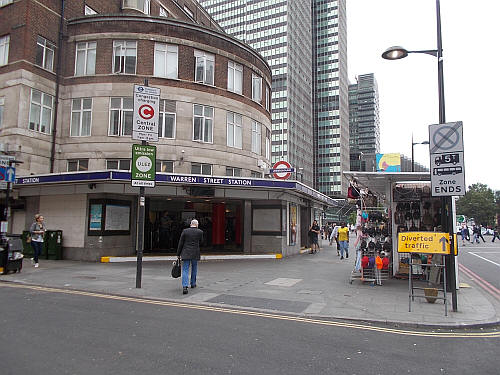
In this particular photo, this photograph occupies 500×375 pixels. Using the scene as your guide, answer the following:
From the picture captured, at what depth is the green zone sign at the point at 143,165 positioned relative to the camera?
1052 cm

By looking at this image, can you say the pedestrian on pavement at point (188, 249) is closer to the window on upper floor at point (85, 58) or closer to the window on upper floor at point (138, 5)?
the window on upper floor at point (85, 58)

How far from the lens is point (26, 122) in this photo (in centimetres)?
1911

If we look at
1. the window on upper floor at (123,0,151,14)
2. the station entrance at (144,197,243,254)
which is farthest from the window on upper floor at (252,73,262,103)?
the window on upper floor at (123,0,151,14)

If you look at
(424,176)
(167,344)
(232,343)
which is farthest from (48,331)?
(424,176)

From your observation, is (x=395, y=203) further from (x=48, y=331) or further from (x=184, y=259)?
(x=48, y=331)

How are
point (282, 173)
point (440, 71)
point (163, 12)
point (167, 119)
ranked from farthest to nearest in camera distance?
point (163, 12)
point (282, 173)
point (167, 119)
point (440, 71)

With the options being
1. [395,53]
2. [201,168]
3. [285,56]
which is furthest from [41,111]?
[285,56]

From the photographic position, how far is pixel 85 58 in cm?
2095

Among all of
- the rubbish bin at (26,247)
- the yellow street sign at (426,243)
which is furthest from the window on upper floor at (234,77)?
the yellow street sign at (426,243)

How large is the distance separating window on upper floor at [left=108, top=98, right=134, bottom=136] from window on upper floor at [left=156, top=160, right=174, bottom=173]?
2194 mm

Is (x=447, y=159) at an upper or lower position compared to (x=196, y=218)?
upper

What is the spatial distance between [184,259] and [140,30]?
51.2ft

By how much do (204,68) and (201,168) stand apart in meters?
5.73

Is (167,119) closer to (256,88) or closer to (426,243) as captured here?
(256,88)
